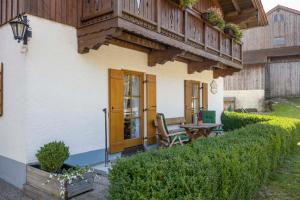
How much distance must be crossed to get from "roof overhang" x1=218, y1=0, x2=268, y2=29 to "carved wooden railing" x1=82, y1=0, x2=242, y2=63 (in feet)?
7.42

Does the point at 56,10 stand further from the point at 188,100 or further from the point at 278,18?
the point at 278,18

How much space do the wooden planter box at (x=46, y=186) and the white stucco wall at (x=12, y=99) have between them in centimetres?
43

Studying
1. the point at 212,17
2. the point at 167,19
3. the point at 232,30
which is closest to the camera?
the point at 167,19

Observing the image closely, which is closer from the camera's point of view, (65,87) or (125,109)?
(65,87)

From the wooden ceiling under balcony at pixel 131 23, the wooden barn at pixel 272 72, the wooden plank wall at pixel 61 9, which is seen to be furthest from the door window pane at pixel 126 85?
the wooden barn at pixel 272 72

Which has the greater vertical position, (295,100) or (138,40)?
(138,40)

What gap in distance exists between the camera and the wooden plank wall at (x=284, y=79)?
797 inches

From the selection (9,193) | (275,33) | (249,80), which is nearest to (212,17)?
(9,193)

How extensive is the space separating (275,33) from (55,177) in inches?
968

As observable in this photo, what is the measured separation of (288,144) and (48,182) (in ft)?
19.8

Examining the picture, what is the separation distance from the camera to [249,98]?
20.7 meters

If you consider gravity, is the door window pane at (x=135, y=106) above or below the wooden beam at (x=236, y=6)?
below

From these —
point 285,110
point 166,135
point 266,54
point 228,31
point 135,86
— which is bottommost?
point 166,135

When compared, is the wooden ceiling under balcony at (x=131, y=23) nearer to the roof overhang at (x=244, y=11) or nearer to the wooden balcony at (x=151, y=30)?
the wooden balcony at (x=151, y=30)
